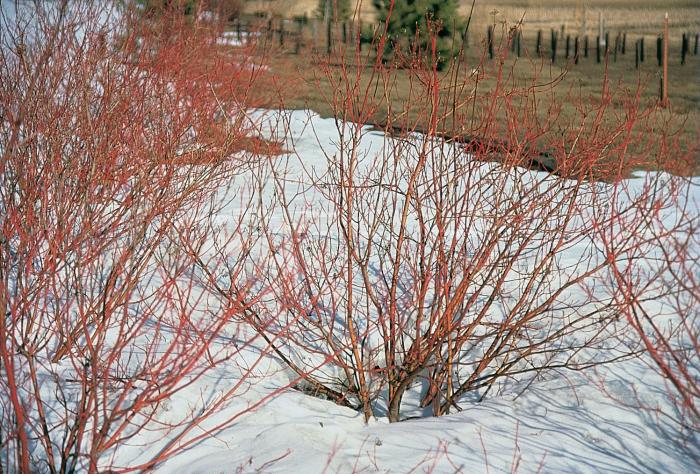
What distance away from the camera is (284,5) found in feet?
77.6

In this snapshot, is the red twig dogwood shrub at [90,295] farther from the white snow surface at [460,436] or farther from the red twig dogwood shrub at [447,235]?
the red twig dogwood shrub at [447,235]

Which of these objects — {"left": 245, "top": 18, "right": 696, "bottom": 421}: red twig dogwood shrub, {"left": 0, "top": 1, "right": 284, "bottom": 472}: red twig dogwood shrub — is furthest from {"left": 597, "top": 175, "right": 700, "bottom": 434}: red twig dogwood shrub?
{"left": 0, "top": 1, "right": 284, "bottom": 472}: red twig dogwood shrub

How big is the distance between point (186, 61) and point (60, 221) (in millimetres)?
5529

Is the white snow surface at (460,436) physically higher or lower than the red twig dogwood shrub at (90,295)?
lower

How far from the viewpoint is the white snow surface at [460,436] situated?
376 centimetres

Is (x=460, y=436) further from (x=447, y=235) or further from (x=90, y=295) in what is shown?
(x=90, y=295)

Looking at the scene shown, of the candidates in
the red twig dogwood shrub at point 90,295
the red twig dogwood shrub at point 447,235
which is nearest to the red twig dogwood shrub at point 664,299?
the red twig dogwood shrub at point 447,235

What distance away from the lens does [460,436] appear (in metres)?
4.06

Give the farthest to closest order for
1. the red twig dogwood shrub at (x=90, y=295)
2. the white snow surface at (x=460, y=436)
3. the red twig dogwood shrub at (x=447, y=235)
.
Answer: the red twig dogwood shrub at (x=447, y=235), the white snow surface at (x=460, y=436), the red twig dogwood shrub at (x=90, y=295)

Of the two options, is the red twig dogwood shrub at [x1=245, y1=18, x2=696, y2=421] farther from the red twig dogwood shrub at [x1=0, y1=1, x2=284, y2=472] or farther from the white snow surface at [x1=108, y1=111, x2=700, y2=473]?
the red twig dogwood shrub at [x1=0, y1=1, x2=284, y2=472]

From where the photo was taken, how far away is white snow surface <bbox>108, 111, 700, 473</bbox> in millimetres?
3762

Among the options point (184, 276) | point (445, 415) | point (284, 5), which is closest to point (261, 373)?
point (445, 415)

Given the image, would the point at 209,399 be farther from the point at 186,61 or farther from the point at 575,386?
the point at 186,61

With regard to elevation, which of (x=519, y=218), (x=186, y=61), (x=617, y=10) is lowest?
(x=519, y=218)
